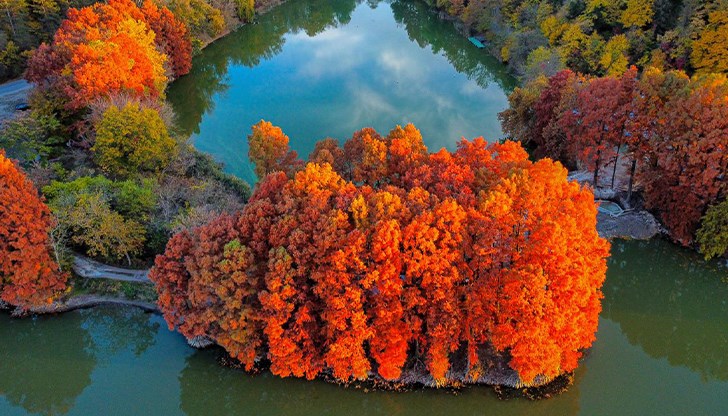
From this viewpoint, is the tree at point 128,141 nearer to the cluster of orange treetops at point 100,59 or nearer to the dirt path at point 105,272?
the cluster of orange treetops at point 100,59

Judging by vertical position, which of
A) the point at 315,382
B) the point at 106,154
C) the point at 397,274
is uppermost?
the point at 106,154

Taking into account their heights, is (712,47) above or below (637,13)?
below

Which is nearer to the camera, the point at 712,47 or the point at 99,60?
the point at 99,60

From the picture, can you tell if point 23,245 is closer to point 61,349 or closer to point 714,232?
point 61,349

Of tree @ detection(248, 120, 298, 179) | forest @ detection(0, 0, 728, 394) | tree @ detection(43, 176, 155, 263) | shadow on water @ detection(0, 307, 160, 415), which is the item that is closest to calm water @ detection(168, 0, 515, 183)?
forest @ detection(0, 0, 728, 394)

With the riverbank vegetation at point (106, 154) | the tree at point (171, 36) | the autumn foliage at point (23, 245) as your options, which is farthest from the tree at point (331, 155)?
the tree at point (171, 36)

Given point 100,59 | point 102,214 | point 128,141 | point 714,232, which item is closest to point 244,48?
point 100,59

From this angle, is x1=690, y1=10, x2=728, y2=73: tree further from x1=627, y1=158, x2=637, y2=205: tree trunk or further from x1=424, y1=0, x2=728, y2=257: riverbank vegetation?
x1=627, y1=158, x2=637, y2=205: tree trunk
